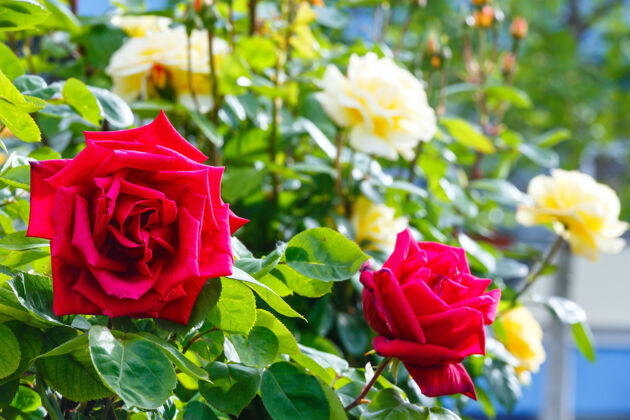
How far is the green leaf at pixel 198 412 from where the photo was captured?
1.41ft

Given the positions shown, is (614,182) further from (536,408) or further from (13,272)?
(13,272)

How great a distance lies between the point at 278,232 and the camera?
0.93m

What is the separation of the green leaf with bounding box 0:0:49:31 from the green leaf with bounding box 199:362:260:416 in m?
0.26

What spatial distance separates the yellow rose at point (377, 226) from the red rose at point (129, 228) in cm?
54

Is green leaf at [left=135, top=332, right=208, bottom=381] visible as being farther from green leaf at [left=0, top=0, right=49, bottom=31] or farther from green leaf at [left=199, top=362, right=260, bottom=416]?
green leaf at [left=0, top=0, right=49, bottom=31]

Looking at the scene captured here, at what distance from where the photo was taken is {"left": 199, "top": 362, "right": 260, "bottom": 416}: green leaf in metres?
0.41

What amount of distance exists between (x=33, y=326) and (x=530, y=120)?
13.9 ft

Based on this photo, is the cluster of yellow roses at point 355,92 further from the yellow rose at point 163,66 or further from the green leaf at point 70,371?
the green leaf at point 70,371

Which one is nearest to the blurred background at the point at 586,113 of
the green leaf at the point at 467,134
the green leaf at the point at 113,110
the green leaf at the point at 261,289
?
the green leaf at the point at 467,134

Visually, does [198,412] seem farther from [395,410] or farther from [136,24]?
[136,24]

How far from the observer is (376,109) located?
0.84 m

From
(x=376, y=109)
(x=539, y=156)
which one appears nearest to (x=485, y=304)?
(x=376, y=109)

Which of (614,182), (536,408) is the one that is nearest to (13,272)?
(536,408)

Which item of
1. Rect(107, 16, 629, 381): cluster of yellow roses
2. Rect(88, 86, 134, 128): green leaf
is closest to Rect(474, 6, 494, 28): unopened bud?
Rect(107, 16, 629, 381): cluster of yellow roses
